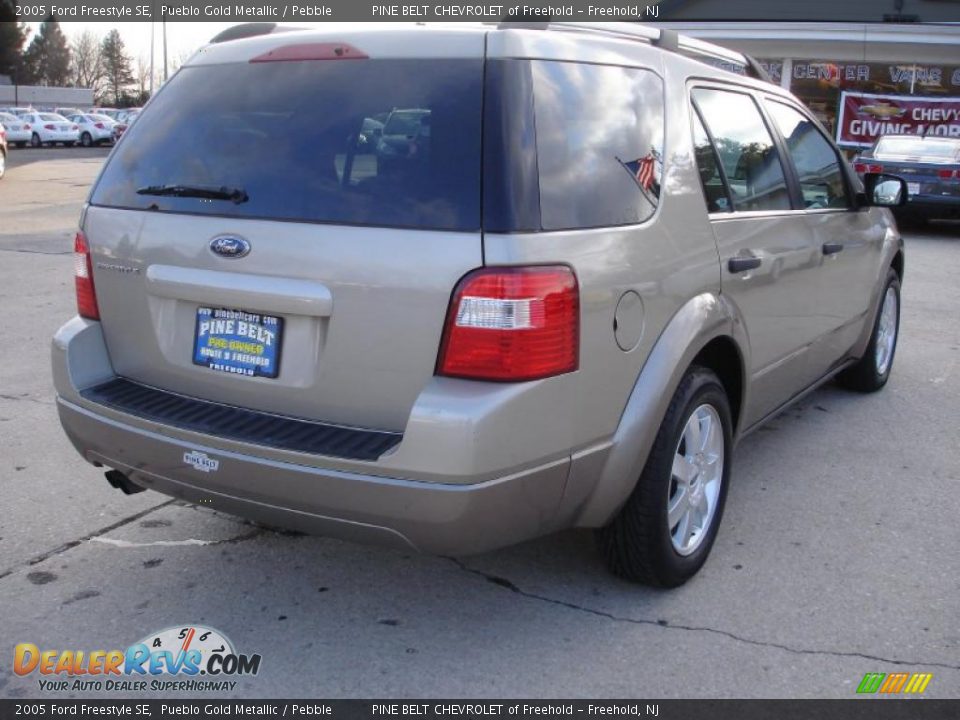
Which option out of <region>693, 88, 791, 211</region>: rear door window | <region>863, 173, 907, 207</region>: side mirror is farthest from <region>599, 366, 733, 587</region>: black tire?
<region>863, 173, 907, 207</region>: side mirror

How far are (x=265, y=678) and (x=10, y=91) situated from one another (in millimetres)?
75681

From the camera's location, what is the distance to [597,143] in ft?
10.1

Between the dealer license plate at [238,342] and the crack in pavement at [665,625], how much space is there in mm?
1181

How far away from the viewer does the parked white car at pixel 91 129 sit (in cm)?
4746

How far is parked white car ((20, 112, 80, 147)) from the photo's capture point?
4503cm

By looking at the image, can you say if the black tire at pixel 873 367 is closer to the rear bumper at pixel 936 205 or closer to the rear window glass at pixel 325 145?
the rear window glass at pixel 325 145

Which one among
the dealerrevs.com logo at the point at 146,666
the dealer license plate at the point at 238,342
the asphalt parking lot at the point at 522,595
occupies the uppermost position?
the dealer license plate at the point at 238,342

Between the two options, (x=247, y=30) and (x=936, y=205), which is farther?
(x=936, y=205)

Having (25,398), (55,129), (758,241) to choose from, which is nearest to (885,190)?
(758,241)

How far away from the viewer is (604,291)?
2914 mm

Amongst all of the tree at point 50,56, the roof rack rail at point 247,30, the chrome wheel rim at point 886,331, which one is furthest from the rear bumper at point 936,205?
the tree at point 50,56

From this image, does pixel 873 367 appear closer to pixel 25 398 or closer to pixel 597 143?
pixel 597 143

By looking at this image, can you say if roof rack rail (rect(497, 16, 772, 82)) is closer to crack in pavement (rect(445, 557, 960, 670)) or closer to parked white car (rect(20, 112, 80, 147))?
crack in pavement (rect(445, 557, 960, 670))

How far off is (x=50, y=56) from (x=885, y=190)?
100m
